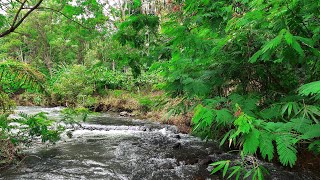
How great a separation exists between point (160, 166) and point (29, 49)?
131 ft

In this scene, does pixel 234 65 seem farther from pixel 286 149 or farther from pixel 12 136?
pixel 12 136

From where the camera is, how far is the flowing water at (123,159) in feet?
18.0

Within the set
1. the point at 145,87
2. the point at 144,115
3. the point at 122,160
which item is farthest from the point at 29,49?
the point at 122,160

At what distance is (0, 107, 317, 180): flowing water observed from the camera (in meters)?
5.49

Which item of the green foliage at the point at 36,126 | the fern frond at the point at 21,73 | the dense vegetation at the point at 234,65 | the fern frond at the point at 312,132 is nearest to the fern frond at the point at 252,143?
the dense vegetation at the point at 234,65

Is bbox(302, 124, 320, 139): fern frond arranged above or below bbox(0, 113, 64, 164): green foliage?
above

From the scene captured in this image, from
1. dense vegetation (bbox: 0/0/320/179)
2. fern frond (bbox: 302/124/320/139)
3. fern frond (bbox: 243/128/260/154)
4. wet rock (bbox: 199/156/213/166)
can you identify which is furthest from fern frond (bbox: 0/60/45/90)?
fern frond (bbox: 302/124/320/139)

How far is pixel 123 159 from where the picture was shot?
6750 mm

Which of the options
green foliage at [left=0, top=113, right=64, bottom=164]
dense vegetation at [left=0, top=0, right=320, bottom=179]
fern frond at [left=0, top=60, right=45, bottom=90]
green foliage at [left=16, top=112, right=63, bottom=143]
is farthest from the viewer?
green foliage at [left=16, top=112, right=63, bottom=143]

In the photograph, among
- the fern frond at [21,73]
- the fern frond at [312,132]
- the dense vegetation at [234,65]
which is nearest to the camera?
the fern frond at [312,132]

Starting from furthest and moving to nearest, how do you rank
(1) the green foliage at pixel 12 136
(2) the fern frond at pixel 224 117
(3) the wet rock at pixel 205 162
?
(3) the wet rock at pixel 205 162 → (1) the green foliage at pixel 12 136 → (2) the fern frond at pixel 224 117

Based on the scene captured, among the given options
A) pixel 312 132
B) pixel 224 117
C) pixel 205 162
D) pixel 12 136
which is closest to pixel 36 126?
pixel 12 136

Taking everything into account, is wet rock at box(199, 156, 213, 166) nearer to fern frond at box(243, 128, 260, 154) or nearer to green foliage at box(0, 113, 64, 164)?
green foliage at box(0, 113, 64, 164)

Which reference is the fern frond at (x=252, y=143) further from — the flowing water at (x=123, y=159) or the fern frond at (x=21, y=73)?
the fern frond at (x=21, y=73)
